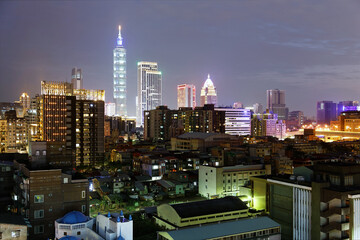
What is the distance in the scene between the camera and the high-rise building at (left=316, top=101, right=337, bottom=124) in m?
136

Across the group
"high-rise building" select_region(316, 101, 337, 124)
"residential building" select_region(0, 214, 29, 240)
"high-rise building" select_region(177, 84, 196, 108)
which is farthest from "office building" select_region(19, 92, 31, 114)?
"high-rise building" select_region(316, 101, 337, 124)

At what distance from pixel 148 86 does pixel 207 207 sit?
14834 cm

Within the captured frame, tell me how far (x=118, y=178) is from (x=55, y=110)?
61.1ft

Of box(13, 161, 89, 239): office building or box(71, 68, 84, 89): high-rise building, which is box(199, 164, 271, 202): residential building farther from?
box(71, 68, 84, 89): high-rise building

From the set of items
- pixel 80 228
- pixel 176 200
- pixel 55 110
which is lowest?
pixel 176 200

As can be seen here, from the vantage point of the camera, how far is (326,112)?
137 meters

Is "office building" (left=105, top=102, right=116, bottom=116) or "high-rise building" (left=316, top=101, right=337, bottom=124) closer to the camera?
"high-rise building" (left=316, top=101, right=337, bottom=124)

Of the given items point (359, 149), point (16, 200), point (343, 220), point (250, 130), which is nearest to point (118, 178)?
point (16, 200)

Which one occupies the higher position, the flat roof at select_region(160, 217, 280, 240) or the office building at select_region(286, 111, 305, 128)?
the office building at select_region(286, 111, 305, 128)

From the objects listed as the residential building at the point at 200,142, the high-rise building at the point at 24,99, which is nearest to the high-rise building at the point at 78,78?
the high-rise building at the point at 24,99

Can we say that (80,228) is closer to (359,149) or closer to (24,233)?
(24,233)

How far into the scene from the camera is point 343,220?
16.0 m

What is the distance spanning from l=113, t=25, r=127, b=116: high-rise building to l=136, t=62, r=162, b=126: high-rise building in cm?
843

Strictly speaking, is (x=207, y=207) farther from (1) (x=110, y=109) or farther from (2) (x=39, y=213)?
(1) (x=110, y=109)
